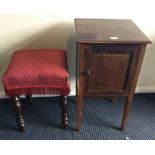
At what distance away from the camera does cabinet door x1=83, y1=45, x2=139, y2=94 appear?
111 cm

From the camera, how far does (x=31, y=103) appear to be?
1699mm

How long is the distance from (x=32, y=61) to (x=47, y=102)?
1.68 feet

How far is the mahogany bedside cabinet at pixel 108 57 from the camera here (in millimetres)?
1090

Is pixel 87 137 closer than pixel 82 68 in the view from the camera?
No

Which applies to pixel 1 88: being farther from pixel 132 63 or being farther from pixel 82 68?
pixel 132 63

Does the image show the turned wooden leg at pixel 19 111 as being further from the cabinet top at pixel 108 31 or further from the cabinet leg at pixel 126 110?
the cabinet leg at pixel 126 110

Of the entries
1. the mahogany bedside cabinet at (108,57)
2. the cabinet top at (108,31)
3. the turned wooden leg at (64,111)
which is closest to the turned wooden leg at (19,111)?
the turned wooden leg at (64,111)

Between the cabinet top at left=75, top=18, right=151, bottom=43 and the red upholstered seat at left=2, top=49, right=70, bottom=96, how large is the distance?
0.79ft

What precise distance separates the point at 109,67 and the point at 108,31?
205mm

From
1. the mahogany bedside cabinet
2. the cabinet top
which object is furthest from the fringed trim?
the cabinet top

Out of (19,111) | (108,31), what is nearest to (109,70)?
(108,31)

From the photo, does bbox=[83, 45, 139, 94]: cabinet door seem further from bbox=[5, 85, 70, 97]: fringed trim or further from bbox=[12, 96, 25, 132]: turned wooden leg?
bbox=[12, 96, 25, 132]: turned wooden leg
